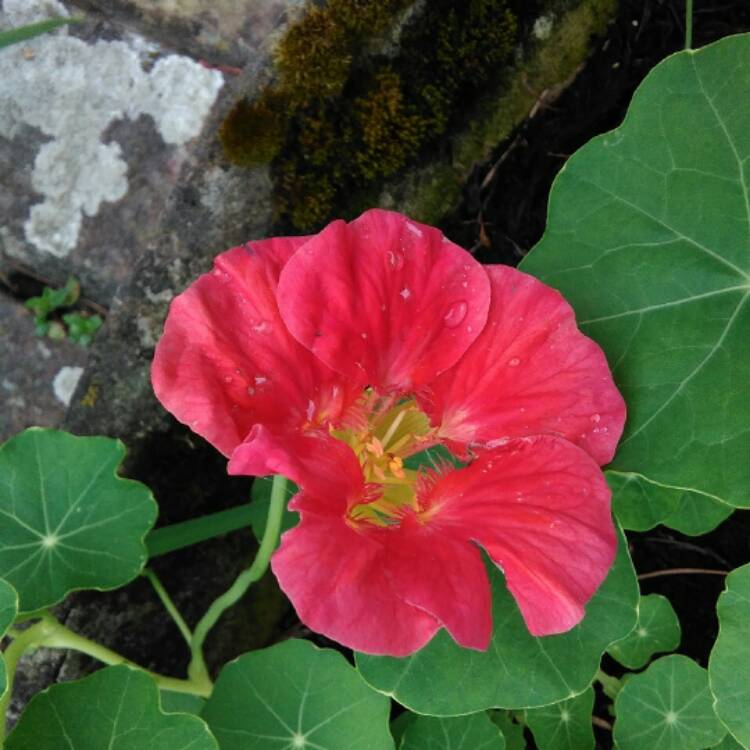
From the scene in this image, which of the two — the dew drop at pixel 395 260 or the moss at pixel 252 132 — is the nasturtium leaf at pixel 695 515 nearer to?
the dew drop at pixel 395 260

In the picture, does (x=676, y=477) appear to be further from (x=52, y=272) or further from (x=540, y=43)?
(x=52, y=272)

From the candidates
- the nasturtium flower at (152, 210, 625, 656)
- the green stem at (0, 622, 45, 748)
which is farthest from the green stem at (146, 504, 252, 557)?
the nasturtium flower at (152, 210, 625, 656)

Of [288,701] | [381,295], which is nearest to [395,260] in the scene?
[381,295]

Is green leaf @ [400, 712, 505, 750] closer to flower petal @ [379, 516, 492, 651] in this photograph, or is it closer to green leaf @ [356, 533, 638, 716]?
green leaf @ [356, 533, 638, 716]

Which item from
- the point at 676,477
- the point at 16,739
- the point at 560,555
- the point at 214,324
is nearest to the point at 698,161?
the point at 676,477

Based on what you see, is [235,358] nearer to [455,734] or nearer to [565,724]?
[455,734]
